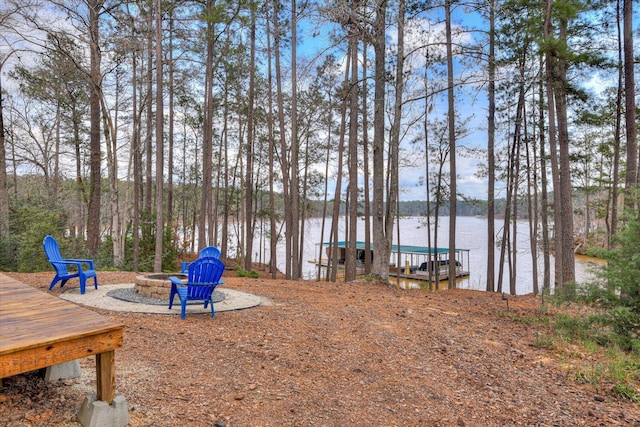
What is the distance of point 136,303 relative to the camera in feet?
15.0

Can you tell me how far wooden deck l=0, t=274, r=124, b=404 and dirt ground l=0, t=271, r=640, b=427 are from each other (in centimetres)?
35

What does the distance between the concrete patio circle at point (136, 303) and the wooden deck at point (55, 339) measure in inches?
85.0

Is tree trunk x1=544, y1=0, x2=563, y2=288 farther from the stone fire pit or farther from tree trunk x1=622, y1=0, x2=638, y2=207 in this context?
the stone fire pit

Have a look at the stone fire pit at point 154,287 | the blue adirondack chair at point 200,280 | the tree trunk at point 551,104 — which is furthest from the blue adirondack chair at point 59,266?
the tree trunk at point 551,104

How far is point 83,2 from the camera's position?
813 centimetres

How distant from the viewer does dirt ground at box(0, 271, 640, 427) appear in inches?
85.2

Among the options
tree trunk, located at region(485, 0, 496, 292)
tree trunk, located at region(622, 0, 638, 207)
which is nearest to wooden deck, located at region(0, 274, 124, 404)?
tree trunk, located at region(622, 0, 638, 207)

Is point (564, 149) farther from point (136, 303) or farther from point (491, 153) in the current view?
point (136, 303)

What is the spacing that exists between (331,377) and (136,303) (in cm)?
296

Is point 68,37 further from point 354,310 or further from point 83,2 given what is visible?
point 354,310

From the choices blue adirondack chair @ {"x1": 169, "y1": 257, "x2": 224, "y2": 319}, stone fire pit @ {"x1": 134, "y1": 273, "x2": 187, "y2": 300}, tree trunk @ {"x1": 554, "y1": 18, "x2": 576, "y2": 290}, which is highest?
tree trunk @ {"x1": 554, "y1": 18, "x2": 576, "y2": 290}

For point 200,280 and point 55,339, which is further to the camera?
point 200,280

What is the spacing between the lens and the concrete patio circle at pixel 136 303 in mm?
4305

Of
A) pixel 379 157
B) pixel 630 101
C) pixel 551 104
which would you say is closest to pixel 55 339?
pixel 379 157
